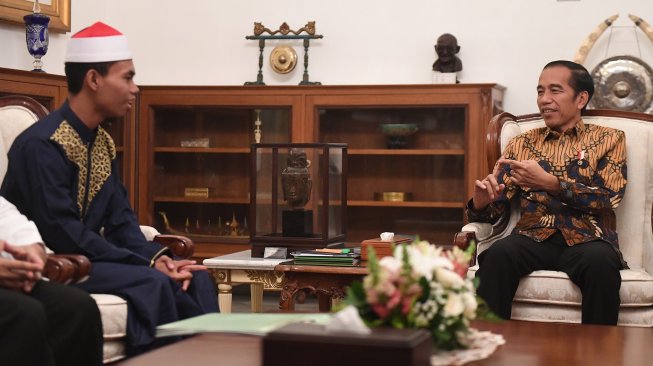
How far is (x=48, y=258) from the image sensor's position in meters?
2.93

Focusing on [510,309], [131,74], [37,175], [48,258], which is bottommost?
[510,309]

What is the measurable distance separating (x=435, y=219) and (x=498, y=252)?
2151 millimetres

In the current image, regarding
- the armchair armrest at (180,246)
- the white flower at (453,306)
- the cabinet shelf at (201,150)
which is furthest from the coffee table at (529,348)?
the cabinet shelf at (201,150)

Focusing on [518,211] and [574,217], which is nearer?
[574,217]

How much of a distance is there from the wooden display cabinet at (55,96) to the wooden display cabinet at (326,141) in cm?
8

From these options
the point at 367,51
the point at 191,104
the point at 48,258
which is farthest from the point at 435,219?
the point at 48,258

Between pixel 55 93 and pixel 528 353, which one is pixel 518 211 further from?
pixel 55 93

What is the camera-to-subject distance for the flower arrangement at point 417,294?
2035 millimetres

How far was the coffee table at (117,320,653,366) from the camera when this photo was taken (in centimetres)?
223

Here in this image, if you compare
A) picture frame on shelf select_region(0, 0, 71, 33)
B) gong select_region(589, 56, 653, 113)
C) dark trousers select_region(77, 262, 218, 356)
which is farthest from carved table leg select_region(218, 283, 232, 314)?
gong select_region(589, 56, 653, 113)

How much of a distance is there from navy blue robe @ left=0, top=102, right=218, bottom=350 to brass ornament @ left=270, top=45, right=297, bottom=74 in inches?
121

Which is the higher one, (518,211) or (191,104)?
(191,104)

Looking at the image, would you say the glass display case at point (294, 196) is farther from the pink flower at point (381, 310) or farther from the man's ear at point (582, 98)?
the pink flower at point (381, 310)

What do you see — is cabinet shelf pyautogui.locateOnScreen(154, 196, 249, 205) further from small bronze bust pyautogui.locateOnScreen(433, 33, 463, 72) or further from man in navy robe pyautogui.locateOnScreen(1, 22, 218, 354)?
man in navy robe pyautogui.locateOnScreen(1, 22, 218, 354)
